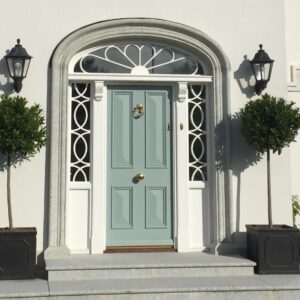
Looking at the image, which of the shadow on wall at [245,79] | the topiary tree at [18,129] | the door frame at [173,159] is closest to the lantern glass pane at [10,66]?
the topiary tree at [18,129]

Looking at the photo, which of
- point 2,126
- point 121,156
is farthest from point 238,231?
point 2,126

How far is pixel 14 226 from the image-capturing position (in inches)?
217

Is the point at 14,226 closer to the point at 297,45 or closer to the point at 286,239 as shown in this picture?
the point at 286,239

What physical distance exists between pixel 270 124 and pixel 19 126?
288 cm

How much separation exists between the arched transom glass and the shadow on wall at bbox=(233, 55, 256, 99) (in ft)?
1.59

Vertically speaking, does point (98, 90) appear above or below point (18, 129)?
above

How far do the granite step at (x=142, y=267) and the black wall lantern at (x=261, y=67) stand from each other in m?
2.19

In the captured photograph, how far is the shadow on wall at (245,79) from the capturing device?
19.6 ft

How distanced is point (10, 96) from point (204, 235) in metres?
2.99

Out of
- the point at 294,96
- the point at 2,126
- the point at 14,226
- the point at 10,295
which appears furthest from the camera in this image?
the point at 294,96

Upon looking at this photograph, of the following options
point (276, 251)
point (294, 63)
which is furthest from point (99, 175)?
point (294, 63)

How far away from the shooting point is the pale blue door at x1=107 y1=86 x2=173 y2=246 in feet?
19.3

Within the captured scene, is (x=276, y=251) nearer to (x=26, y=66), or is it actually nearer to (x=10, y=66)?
(x=26, y=66)

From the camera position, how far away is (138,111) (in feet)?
19.7
